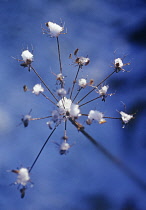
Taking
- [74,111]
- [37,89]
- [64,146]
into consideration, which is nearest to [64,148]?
[64,146]

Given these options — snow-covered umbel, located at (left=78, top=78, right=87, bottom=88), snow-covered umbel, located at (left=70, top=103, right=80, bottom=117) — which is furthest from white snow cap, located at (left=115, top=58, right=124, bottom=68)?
snow-covered umbel, located at (left=70, top=103, right=80, bottom=117)

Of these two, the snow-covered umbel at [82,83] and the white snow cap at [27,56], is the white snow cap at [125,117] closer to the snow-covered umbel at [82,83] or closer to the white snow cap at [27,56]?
the snow-covered umbel at [82,83]

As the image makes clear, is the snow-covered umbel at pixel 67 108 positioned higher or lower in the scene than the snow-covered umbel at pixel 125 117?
lower

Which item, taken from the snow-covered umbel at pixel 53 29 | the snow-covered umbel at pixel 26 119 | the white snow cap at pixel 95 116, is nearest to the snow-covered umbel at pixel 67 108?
the white snow cap at pixel 95 116

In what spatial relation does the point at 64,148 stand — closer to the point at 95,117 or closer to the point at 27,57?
the point at 95,117

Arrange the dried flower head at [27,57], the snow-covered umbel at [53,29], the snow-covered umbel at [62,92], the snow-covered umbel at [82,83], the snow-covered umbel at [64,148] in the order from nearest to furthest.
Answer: the snow-covered umbel at [64,148] < the snow-covered umbel at [62,92] < the snow-covered umbel at [82,83] < the dried flower head at [27,57] < the snow-covered umbel at [53,29]

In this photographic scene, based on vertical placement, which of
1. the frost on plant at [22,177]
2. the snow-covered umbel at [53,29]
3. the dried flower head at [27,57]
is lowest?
the frost on plant at [22,177]

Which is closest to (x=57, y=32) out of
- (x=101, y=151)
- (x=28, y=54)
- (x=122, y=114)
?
(x=28, y=54)
